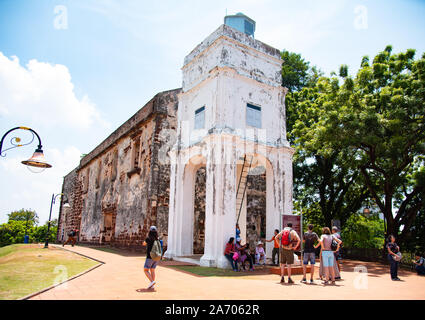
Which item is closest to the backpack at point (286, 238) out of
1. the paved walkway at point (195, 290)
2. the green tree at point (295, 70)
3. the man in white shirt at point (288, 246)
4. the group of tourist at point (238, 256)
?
the man in white shirt at point (288, 246)

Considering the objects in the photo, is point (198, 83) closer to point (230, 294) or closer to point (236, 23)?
point (236, 23)

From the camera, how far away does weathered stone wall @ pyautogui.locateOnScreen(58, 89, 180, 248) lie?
15117 mm

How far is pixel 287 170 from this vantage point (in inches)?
494

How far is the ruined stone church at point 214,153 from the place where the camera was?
441 inches

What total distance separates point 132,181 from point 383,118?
12.8 metres

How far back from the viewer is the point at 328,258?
7.86 meters

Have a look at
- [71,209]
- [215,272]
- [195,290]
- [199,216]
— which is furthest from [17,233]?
[195,290]

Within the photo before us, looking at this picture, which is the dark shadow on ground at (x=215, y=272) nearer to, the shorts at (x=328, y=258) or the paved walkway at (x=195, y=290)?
the paved walkway at (x=195, y=290)

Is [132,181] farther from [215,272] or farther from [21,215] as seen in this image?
[21,215]

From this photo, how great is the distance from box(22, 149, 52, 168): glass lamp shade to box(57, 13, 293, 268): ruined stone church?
18.8ft

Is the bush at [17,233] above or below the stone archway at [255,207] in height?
below

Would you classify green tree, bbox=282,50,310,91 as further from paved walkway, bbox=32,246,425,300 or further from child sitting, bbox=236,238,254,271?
paved walkway, bbox=32,246,425,300

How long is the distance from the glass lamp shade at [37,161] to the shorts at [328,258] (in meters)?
6.83
